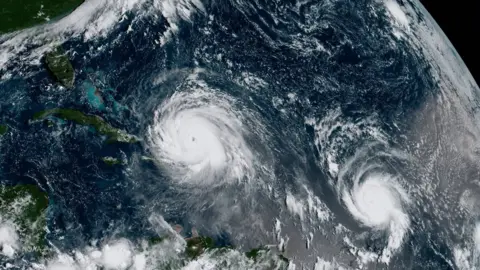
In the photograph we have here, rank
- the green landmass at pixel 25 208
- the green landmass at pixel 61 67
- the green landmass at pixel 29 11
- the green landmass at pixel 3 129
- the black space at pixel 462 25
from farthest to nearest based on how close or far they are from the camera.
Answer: the black space at pixel 462 25 → the green landmass at pixel 29 11 → the green landmass at pixel 61 67 → the green landmass at pixel 3 129 → the green landmass at pixel 25 208

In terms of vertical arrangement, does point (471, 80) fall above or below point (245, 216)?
above

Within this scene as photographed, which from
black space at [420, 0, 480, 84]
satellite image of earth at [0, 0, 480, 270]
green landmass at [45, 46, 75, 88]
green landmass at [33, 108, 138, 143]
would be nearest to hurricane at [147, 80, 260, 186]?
satellite image of earth at [0, 0, 480, 270]

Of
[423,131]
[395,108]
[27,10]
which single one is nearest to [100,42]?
[27,10]

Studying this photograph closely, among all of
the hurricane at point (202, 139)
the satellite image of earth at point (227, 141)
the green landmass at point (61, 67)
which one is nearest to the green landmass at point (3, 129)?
the satellite image of earth at point (227, 141)

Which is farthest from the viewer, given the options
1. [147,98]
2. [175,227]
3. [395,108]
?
[395,108]

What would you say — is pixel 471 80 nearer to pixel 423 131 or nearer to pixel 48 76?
pixel 423 131

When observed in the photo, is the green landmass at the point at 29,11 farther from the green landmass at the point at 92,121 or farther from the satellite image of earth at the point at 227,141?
the green landmass at the point at 92,121

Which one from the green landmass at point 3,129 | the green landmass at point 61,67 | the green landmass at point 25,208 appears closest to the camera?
the green landmass at point 25,208
